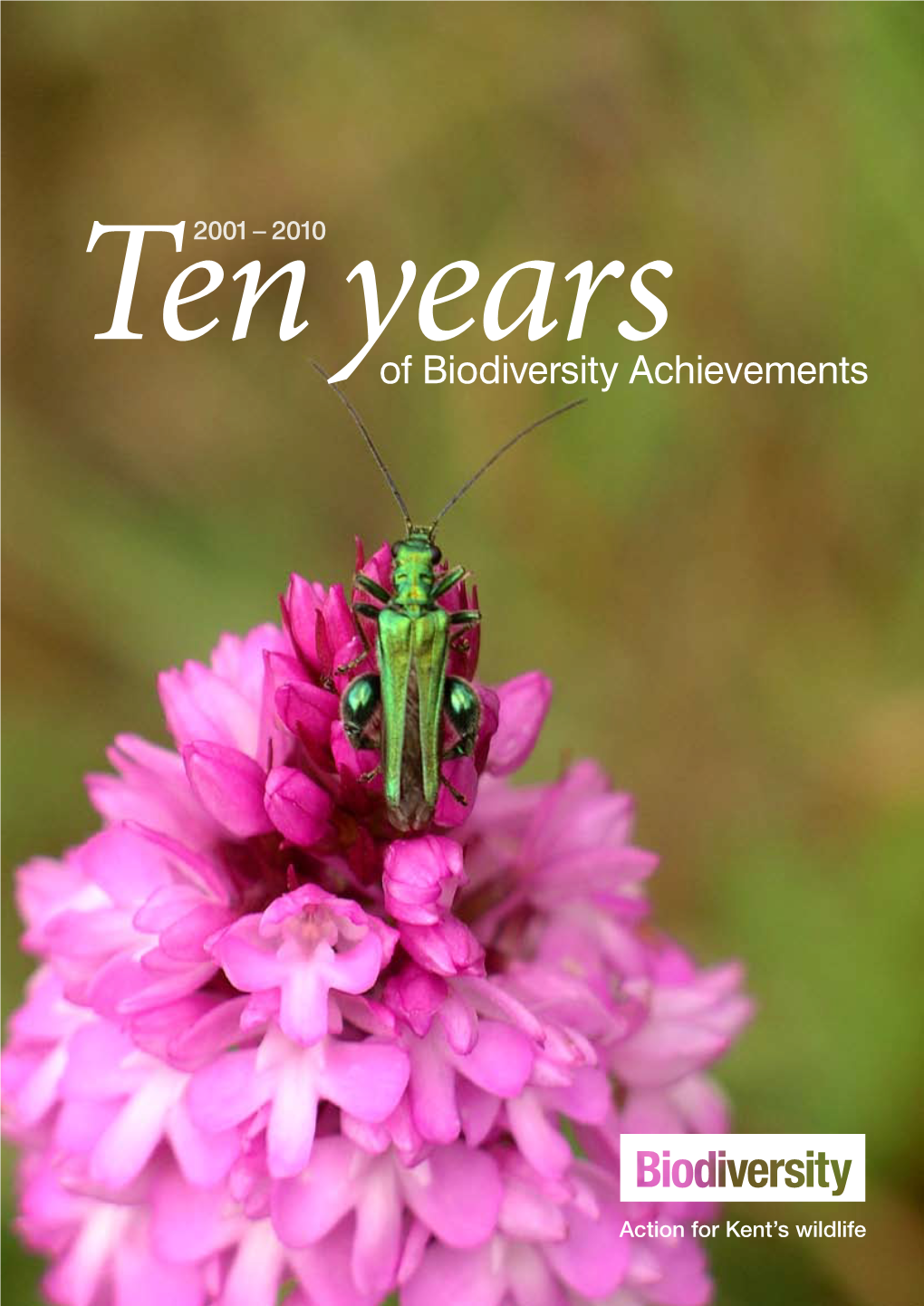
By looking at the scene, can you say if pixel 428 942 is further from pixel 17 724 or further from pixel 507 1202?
pixel 17 724

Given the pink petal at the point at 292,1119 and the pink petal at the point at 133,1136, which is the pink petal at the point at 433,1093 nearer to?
the pink petal at the point at 292,1119

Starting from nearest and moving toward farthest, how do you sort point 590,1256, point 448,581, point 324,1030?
point 324,1030 → point 448,581 → point 590,1256

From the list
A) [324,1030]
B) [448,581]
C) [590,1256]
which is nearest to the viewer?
[324,1030]

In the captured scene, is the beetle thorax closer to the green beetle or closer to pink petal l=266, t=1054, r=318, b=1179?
the green beetle

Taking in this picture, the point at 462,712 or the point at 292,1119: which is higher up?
the point at 462,712

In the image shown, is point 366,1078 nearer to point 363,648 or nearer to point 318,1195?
point 318,1195

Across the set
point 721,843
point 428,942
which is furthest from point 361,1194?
point 721,843

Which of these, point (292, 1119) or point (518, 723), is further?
point (518, 723)

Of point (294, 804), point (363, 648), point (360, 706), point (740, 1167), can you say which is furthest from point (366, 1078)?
point (740, 1167)
